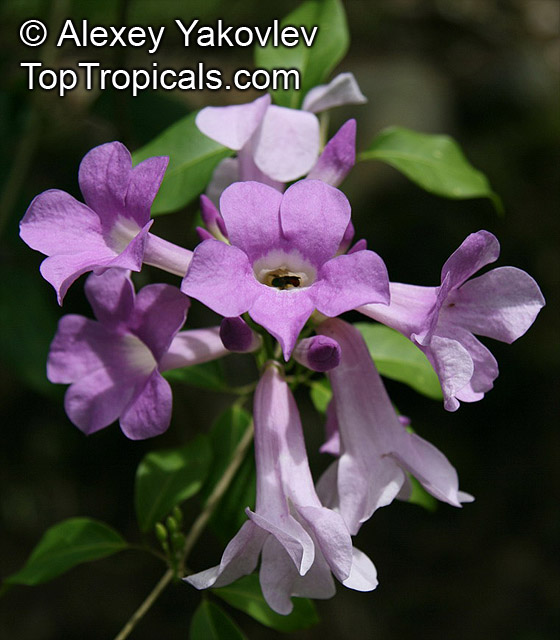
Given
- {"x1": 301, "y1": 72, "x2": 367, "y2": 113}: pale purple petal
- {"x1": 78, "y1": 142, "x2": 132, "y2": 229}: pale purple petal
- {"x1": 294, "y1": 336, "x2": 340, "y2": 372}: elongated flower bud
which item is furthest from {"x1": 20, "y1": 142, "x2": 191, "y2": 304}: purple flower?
{"x1": 301, "y1": 72, "x2": 367, "y2": 113}: pale purple petal

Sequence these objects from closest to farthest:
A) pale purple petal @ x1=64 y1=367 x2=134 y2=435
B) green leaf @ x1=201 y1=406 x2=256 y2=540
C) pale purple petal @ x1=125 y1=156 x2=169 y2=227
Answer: pale purple petal @ x1=125 y1=156 x2=169 y2=227
pale purple petal @ x1=64 y1=367 x2=134 y2=435
green leaf @ x1=201 y1=406 x2=256 y2=540

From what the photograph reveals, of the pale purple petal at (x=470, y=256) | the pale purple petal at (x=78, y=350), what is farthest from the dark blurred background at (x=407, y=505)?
the pale purple petal at (x=470, y=256)

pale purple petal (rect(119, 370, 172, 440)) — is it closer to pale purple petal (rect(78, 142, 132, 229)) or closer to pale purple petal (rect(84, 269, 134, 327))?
pale purple petal (rect(84, 269, 134, 327))

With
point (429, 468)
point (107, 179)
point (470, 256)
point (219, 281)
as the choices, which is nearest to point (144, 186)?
point (107, 179)

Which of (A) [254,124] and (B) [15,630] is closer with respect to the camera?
(A) [254,124]

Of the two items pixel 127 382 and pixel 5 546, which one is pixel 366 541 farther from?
pixel 127 382

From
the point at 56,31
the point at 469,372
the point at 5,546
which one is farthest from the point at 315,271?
the point at 5,546

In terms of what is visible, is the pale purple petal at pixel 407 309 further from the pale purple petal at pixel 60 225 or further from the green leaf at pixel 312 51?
the green leaf at pixel 312 51
